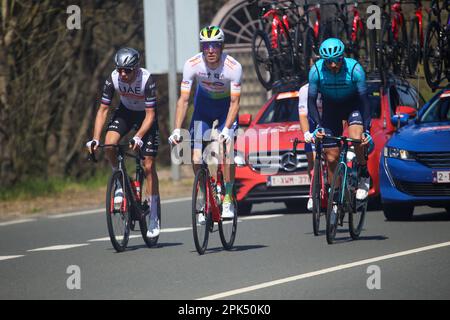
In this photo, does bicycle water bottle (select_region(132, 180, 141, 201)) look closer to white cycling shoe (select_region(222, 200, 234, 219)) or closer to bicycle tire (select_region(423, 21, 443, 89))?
white cycling shoe (select_region(222, 200, 234, 219))

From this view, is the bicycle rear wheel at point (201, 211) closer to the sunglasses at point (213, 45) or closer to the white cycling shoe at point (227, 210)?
the white cycling shoe at point (227, 210)

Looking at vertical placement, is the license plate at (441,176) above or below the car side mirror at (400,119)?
below

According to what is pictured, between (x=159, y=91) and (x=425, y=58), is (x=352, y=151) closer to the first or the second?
(x=425, y=58)

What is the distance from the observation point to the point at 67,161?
1072 inches

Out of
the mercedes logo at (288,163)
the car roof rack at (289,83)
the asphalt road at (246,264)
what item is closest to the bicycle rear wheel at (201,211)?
the asphalt road at (246,264)

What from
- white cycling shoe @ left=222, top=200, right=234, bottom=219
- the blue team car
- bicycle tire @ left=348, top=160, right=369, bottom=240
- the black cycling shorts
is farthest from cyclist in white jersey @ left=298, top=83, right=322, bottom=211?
the black cycling shorts

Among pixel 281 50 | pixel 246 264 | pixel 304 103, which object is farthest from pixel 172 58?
pixel 246 264

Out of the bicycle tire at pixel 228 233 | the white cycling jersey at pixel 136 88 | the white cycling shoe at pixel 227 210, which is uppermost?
the white cycling jersey at pixel 136 88

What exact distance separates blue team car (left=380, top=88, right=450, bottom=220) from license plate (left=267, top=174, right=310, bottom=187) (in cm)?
144

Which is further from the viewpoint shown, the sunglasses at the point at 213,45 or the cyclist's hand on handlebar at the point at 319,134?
the cyclist's hand on handlebar at the point at 319,134

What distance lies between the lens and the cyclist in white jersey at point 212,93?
1251 centimetres

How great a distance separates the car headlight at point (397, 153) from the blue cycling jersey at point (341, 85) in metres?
1.79

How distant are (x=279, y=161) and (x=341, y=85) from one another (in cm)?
345
